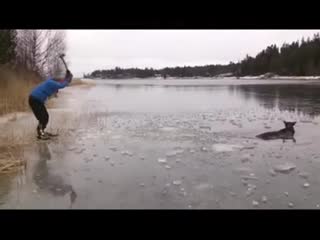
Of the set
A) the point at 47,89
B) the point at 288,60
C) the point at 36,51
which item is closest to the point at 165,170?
the point at 47,89

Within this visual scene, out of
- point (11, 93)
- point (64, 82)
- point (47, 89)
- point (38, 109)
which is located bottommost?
point (38, 109)

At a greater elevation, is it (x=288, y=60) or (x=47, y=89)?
(x=288, y=60)

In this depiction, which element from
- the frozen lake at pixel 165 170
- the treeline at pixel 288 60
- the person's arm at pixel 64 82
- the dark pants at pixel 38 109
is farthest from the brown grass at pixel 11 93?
the treeline at pixel 288 60

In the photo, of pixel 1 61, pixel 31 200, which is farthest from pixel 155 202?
pixel 1 61

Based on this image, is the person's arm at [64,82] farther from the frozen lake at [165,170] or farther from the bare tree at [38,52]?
the bare tree at [38,52]

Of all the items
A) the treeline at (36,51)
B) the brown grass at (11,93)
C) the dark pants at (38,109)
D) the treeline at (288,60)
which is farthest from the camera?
the treeline at (288,60)

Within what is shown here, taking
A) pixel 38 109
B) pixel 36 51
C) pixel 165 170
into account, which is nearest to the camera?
pixel 165 170

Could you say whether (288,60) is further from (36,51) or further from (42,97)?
(42,97)

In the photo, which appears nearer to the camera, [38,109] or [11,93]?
[38,109]

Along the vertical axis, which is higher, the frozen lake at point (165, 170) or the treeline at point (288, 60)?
the treeline at point (288, 60)
